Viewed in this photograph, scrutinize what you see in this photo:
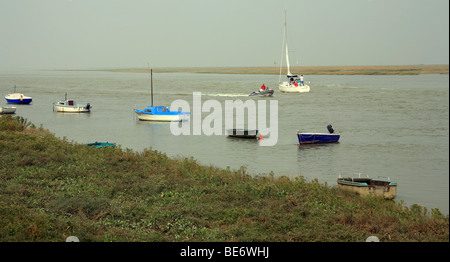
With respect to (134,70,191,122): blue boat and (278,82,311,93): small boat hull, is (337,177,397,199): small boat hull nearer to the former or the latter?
(134,70,191,122): blue boat

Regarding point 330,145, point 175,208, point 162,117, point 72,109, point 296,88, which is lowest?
point 330,145

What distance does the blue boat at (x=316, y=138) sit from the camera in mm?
Result: 38656

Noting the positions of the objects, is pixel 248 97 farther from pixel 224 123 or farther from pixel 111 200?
pixel 111 200

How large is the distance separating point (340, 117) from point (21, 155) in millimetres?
43076

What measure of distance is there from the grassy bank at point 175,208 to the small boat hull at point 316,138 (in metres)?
18.6

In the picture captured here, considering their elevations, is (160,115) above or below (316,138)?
above

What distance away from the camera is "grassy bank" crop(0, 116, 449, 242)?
12.4 m

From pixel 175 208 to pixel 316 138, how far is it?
26229mm

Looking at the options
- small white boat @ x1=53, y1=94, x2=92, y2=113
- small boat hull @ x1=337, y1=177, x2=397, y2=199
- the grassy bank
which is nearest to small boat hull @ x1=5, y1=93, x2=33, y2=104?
small white boat @ x1=53, y1=94, x2=92, y2=113

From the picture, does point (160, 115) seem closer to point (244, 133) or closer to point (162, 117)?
point (162, 117)

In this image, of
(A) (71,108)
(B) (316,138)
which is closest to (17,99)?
(A) (71,108)

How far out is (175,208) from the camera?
15023mm

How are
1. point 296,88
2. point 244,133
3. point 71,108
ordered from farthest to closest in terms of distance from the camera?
point 296,88 < point 71,108 < point 244,133

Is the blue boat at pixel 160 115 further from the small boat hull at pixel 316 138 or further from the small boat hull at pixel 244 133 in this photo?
the small boat hull at pixel 316 138
